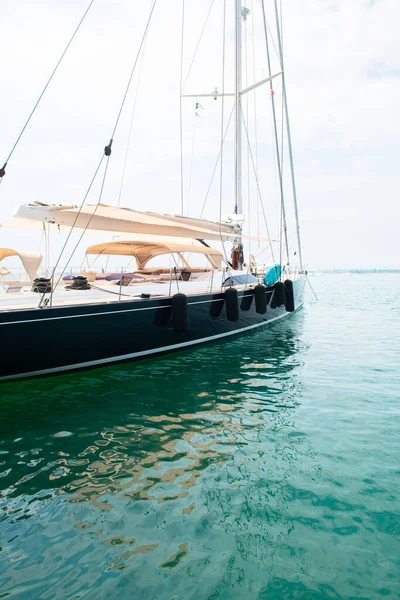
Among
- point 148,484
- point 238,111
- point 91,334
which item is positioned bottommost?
point 148,484

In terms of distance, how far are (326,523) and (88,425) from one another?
311 centimetres

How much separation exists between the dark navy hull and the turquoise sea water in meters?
0.44

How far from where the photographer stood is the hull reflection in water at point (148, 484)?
2.55 metres

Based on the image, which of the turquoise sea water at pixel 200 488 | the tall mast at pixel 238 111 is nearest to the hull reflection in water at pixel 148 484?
the turquoise sea water at pixel 200 488

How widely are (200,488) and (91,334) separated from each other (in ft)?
13.2

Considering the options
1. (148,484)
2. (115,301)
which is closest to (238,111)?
(115,301)

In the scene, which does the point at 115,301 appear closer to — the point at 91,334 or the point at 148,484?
the point at 91,334

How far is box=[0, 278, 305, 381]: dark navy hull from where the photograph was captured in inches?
239

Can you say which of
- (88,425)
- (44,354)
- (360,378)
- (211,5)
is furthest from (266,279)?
(211,5)

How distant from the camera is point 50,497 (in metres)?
3.41

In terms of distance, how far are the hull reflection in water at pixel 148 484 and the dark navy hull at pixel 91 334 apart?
0.46 m

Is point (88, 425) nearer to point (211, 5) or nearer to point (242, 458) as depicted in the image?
point (242, 458)

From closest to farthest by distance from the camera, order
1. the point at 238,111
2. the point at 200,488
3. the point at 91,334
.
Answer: the point at 200,488 → the point at 91,334 → the point at 238,111

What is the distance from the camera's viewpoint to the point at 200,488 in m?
3.50
